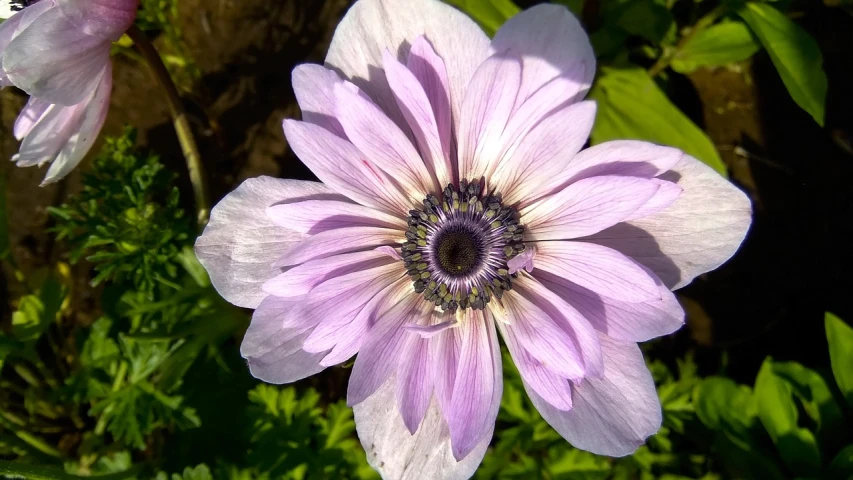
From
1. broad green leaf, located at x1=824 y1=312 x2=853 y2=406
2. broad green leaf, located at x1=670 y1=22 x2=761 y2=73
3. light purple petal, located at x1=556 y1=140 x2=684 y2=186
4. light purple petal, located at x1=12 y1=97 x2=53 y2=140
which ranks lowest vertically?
broad green leaf, located at x1=824 y1=312 x2=853 y2=406

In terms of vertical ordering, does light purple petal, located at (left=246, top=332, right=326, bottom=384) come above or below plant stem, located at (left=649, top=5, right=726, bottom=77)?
above

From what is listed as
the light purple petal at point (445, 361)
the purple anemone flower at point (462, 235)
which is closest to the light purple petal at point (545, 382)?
the purple anemone flower at point (462, 235)

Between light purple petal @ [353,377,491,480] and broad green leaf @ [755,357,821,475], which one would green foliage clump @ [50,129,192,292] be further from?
broad green leaf @ [755,357,821,475]

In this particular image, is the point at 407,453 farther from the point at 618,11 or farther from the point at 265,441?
the point at 618,11

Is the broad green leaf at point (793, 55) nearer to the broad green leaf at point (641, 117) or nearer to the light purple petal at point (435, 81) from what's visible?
the broad green leaf at point (641, 117)

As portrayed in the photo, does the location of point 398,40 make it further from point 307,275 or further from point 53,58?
point 53,58

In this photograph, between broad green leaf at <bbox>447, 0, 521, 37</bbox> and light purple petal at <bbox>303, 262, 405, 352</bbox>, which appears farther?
broad green leaf at <bbox>447, 0, 521, 37</bbox>

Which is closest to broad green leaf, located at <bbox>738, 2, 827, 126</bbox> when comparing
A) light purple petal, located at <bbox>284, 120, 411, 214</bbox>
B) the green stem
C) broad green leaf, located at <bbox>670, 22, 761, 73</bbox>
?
broad green leaf, located at <bbox>670, 22, 761, 73</bbox>

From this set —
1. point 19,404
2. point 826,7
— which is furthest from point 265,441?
point 826,7
